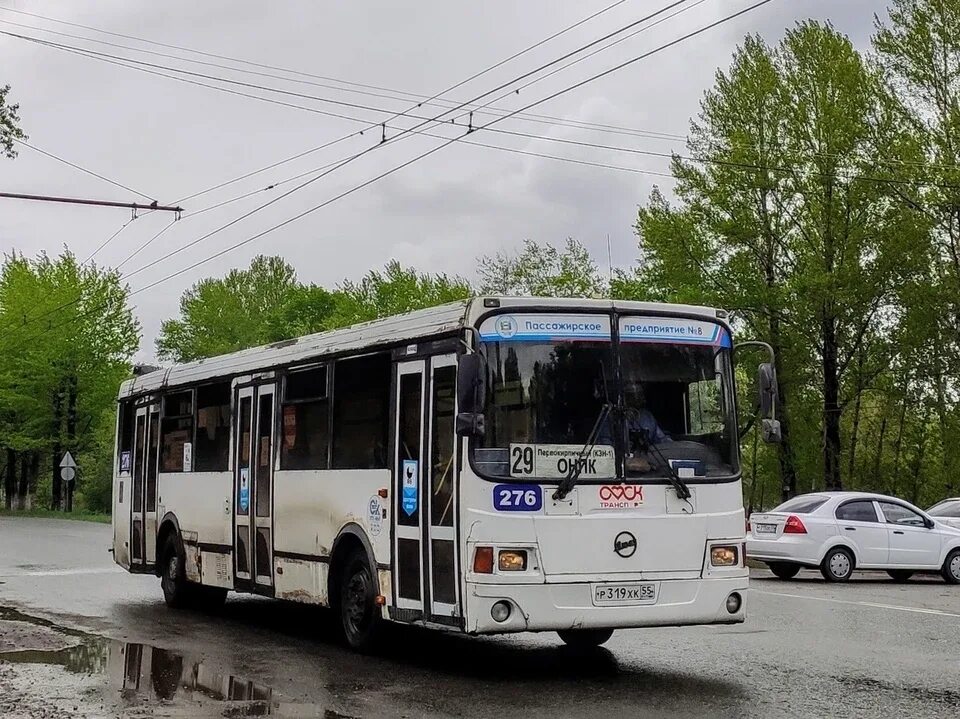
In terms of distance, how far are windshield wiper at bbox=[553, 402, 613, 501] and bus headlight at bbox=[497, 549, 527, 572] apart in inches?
19.1

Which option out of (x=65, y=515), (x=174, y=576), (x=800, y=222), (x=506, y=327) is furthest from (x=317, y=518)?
(x=65, y=515)

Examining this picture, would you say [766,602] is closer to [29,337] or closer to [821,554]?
[821,554]

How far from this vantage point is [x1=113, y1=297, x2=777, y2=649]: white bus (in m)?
10.1

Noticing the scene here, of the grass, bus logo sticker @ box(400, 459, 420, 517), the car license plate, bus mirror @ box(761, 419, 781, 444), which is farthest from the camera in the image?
the grass

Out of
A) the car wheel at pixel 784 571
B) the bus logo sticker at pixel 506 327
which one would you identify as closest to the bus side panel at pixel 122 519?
the bus logo sticker at pixel 506 327

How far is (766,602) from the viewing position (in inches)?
670

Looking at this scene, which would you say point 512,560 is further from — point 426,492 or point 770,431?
point 770,431

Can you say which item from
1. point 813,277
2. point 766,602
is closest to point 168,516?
point 766,602

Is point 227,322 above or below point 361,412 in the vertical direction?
above

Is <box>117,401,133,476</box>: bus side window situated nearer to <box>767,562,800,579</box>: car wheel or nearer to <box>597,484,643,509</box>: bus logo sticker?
<box>597,484,643,509</box>: bus logo sticker

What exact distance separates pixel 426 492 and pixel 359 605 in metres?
1.65

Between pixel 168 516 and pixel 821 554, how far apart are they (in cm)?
1030

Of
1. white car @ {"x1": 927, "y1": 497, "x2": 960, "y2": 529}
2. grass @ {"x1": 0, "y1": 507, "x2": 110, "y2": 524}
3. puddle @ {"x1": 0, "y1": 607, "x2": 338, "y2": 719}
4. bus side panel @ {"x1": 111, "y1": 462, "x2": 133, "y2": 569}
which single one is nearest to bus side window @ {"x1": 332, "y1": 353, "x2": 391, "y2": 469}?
puddle @ {"x1": 0, "y1": 607, "x2": 338, "y2": 719}

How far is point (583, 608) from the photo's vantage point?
10.1m
